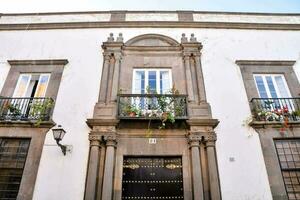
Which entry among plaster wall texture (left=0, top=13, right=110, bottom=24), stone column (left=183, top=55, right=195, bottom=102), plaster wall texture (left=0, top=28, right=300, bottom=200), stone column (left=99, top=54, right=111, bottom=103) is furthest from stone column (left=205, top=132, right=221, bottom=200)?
plaster wall texture (left=0, top=13, right=110, bottom=24)

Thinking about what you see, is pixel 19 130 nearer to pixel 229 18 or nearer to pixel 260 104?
pixel 260 104

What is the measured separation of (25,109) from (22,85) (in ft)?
4.44

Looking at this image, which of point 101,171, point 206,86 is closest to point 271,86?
point 206,86

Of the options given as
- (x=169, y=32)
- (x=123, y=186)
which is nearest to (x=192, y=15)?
(x=169, y=32)

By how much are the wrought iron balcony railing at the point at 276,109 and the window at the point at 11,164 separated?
7.81 meters

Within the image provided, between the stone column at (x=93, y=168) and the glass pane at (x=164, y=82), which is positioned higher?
the glass pane at (x=164, y=82)

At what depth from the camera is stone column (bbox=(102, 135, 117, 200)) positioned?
6590 millimetres

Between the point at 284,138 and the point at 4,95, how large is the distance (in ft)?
32.8

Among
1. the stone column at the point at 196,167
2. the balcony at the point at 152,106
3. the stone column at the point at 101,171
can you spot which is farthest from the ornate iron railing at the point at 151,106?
the stone column at the point at 101,171

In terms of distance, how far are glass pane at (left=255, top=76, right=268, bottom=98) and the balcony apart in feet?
9.98

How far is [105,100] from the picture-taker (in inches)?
327

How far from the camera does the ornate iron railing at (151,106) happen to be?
763 cm

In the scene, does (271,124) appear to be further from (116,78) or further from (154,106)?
(116,78)

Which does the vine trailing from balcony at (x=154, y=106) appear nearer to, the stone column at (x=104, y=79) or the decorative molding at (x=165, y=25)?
the stone column at (x=104, y=79)
